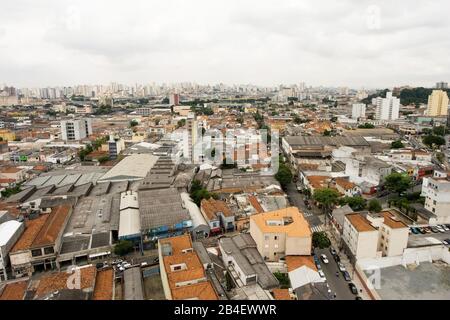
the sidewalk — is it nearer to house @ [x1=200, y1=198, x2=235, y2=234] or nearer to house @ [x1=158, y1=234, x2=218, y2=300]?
house @ [x1=200, y1=198, x2=235, y2=234]

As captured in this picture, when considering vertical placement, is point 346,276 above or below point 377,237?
below

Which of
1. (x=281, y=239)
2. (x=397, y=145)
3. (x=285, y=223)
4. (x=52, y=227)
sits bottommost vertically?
(x=52, y=227)

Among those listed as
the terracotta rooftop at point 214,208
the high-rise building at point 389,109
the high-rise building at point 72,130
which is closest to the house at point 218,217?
the terracotta rooftop at point 214,208

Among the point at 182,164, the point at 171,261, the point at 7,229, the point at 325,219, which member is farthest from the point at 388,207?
the point at 7,229

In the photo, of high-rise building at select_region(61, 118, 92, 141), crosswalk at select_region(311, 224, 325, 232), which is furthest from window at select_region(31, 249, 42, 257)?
high-rise building at select_region(61, 118, 92, 141)

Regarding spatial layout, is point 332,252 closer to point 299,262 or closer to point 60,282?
point 299,262

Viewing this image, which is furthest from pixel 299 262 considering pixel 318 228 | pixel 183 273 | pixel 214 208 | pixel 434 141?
pixel 434 141
